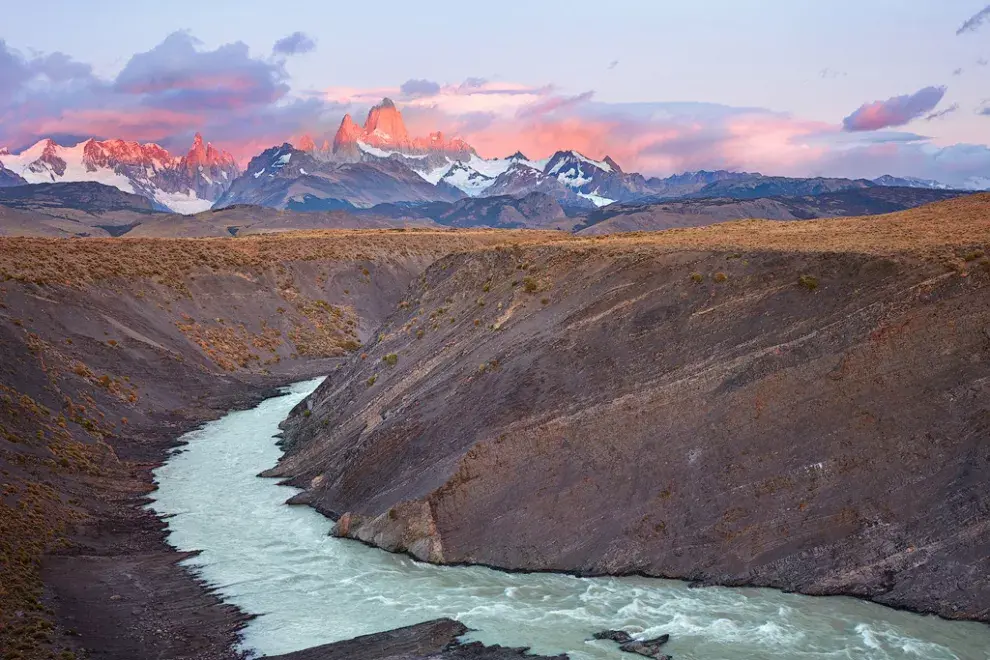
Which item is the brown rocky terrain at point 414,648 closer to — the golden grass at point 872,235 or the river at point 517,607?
the river at point 517,607

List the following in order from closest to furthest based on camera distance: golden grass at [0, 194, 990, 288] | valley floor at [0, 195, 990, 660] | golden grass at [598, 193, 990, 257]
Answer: valley floor at [0, 195, 990, 660] < golden grass at [598, 193, 990, 257] < golden grass at [0, 194, 990, 288]

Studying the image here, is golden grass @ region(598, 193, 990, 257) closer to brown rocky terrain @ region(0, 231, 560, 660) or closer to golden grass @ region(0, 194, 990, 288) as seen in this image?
golden grass @ region(0, 194, 990, 288)

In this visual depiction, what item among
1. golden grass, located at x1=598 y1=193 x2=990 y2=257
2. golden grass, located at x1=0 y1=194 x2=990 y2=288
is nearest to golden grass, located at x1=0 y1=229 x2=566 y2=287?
golden grass, located at x1=0 y1=194 x2=990 y2=288

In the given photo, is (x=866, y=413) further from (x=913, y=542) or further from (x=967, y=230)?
(x=967, y=230)

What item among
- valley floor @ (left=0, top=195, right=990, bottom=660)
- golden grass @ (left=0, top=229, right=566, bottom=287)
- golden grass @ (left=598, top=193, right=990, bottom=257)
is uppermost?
golden grass @ (left=0, top=229, right=566, bottom=287)

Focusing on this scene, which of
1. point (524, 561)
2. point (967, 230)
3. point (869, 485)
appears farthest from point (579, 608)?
point (967, 230)

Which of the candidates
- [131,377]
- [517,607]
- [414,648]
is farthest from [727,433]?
[131,377]

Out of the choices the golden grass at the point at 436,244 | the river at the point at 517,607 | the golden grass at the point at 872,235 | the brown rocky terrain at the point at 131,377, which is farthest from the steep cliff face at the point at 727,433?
the brown rocky terrain at the point at 131,377
